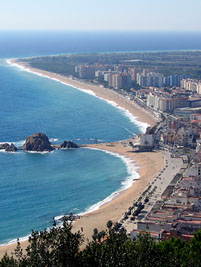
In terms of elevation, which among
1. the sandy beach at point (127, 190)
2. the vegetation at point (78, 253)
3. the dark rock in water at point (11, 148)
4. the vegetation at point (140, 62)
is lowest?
the sandy beach at point (127, 190)

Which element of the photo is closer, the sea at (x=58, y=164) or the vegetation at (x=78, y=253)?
the vegetation at (x=78, y=253)

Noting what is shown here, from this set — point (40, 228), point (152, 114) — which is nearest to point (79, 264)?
→ point (40, 228)

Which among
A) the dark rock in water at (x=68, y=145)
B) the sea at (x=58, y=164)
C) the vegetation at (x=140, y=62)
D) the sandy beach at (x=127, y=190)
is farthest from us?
the vegetation at (x=140, y=62)

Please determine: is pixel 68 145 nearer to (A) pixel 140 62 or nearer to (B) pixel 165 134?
(B) pixel 165 134

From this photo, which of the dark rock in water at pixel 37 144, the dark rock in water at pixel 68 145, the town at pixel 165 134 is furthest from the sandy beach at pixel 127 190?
the dark rock in water at pixel 37 144

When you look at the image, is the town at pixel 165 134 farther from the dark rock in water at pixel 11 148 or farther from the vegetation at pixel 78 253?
the dark rock in water at pixel 11 148

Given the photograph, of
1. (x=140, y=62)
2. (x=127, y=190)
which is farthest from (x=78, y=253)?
(x=140, y=62)

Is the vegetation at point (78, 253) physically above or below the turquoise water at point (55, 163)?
above

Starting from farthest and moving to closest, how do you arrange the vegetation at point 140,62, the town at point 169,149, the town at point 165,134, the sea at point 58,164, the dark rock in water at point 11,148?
the vegetation at point 140,62 → the dark rock in water at point 11,148 → the sea at point 58,164 → the town at point 165,134 → the town at point 169,149

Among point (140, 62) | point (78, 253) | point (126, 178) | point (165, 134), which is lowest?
point (126, 178)
